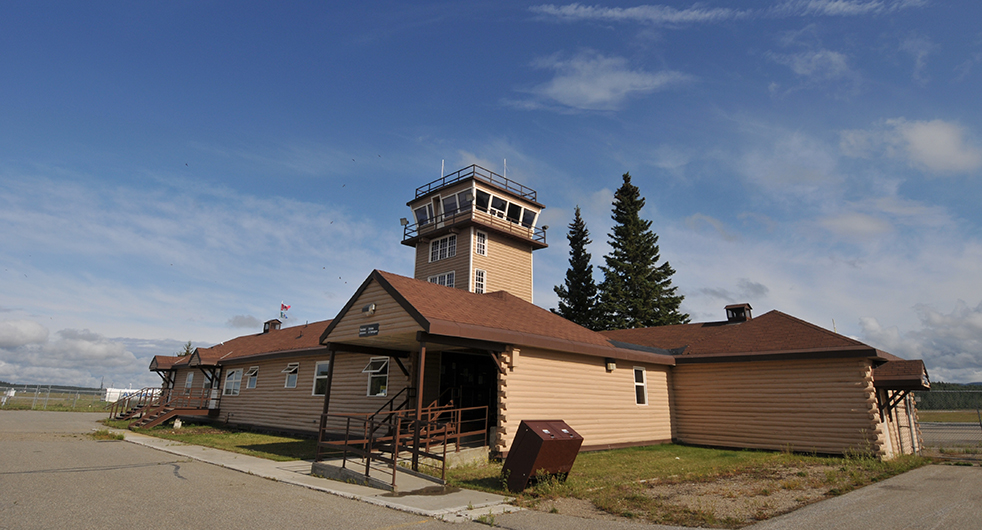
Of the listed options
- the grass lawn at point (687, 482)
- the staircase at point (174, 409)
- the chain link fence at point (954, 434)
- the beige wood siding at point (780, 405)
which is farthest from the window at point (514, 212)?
the chain link fence at point (954, 434)

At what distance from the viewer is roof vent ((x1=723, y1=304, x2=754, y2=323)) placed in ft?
67.4

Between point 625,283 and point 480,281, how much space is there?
1980 centimetres

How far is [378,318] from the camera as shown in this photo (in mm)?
12766

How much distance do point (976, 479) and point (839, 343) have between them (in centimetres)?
492

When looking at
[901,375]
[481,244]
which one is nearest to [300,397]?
[481,244]

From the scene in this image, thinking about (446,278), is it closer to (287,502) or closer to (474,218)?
(474,218)

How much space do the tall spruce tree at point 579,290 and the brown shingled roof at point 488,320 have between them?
82.4ft

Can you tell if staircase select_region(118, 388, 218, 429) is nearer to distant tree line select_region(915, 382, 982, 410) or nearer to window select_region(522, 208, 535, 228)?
window select_region(522, 208, 535, 228)

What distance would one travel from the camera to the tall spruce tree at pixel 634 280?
38844mm

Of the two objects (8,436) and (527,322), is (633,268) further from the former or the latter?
(8,436)

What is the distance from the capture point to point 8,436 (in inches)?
667

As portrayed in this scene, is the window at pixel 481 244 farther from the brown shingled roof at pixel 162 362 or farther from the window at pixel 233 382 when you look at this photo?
the brown shingled roof at pixel 162 362

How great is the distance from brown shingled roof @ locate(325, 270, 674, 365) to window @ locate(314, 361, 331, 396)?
7.70m

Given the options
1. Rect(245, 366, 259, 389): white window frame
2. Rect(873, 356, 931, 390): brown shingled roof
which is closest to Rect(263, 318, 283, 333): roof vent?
Rect(245, 366, 259, 389): white window frame
